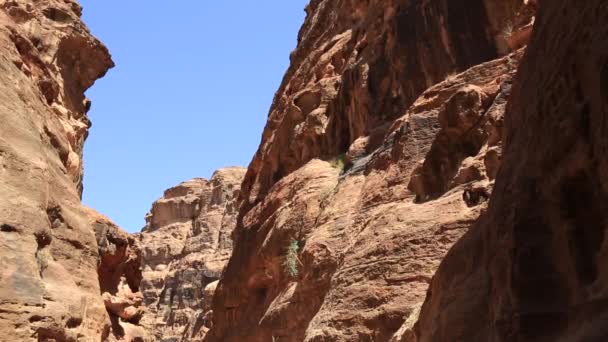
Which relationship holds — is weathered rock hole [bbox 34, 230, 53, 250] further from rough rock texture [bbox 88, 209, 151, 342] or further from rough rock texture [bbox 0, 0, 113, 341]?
rough rock texture [bbox 88, 209, 151, 342]

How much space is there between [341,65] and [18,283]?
17.8 meters

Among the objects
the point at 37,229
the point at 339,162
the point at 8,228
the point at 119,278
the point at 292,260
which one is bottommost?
the point at 8,228

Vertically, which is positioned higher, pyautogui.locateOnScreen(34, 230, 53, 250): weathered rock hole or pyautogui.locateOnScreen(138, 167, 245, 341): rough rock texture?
pyautogui.locateOnScreen(138, 167, 245, 341): rough rock texture

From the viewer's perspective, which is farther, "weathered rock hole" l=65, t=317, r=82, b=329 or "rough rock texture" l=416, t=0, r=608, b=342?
"weathered rock hole" l=65, t=317, r=82, b=329

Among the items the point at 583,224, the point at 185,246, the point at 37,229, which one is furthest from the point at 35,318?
the point at 185,246

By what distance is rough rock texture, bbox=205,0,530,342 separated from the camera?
14.4 metres

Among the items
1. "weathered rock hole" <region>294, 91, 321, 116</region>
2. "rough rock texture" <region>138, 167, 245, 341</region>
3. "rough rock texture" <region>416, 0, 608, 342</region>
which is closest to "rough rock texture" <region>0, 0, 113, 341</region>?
"rough rock texture" <region>416, 0, 608, 342</region>

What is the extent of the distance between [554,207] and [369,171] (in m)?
12.5

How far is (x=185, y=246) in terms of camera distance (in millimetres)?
73250

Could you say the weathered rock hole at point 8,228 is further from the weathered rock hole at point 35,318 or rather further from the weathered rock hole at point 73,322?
the weathered rock hole at point 73,322

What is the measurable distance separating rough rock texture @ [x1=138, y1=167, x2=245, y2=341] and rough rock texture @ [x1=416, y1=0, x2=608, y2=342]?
2086 inches

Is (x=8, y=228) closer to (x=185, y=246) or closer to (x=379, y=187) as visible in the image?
(x=379, y=187)

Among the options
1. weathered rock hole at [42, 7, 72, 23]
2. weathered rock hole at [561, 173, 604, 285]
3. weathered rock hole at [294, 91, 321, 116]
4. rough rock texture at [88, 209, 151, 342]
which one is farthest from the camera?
weathered rock hole at [294, 91, 321, 116]

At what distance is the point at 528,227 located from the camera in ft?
23.5
